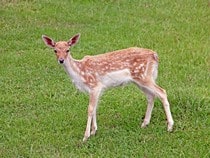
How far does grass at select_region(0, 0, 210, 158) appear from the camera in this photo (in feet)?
25.8

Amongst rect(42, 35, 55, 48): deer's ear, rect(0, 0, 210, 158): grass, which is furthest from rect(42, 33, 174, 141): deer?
rect(0, 0, 210, 158): grass

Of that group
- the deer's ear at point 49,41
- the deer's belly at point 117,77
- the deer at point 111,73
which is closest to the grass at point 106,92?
the deer at point 111,73

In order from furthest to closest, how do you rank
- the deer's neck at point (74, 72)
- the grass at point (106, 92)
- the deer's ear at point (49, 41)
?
the deer's neck at point (74, 72), the deer's ear at point (49, 41), the grass at point (106, 92)

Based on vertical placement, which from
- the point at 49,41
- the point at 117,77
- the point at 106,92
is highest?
the point at 49,41

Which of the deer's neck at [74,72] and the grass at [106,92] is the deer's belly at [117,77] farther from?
the grass at [106,92]

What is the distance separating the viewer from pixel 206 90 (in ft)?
31.2

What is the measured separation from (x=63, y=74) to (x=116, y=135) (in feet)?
9.94

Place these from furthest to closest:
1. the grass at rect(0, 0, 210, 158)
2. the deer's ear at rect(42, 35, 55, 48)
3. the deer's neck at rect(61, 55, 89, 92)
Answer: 1. the deer's neck at rect(61, 55, 89, 92)
2. the deer's ear at rect(42, 35, 55, 48)
3. the grass at rect(0, 0, 210, 158)

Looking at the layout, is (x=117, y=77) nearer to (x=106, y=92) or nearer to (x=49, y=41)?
(x=49, y=41)

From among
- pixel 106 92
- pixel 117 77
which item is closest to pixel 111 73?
pixel 117 77

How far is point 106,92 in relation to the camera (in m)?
9.84

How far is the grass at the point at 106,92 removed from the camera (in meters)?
7.87

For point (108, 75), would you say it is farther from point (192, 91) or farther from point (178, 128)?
point (192, 91)

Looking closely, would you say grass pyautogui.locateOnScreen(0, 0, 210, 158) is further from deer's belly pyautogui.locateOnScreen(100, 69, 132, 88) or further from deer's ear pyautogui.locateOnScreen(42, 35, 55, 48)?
deer's ear pyautogui.locateOnScreen(42, 35, 55, 48)
